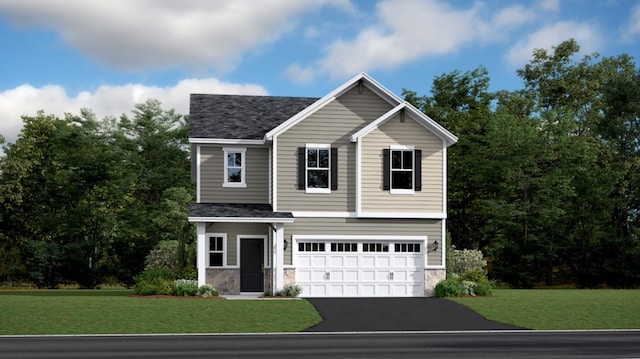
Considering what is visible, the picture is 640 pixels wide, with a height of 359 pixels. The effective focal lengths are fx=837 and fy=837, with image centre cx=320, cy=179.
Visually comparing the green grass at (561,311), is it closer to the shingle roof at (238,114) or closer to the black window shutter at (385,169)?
the black window shutter at (385,169)

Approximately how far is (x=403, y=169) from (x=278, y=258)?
6.45 metres

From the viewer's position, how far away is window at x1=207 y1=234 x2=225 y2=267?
115ft

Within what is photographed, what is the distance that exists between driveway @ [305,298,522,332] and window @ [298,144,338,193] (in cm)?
490


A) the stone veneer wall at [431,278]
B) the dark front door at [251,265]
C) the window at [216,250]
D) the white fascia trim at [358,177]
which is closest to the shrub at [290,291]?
the dark front door at [251,265]

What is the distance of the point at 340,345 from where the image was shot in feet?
64.7

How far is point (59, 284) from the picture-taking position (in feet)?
170

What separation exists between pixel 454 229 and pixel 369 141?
23.4 metres

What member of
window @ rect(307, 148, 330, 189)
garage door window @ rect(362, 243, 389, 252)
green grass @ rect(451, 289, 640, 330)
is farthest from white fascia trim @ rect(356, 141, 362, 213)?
green grass @ rect(451, 289, 640, 330)

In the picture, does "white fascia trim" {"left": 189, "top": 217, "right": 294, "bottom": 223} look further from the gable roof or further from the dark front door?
the gable roof

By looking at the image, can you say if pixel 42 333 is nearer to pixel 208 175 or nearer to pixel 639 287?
pixel 208 175

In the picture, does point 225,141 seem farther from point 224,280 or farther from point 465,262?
point 465,262

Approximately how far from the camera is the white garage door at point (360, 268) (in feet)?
114

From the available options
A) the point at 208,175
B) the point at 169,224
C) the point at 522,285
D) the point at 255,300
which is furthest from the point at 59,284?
the point at 522,285

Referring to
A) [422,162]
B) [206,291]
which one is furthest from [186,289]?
[422,162]
